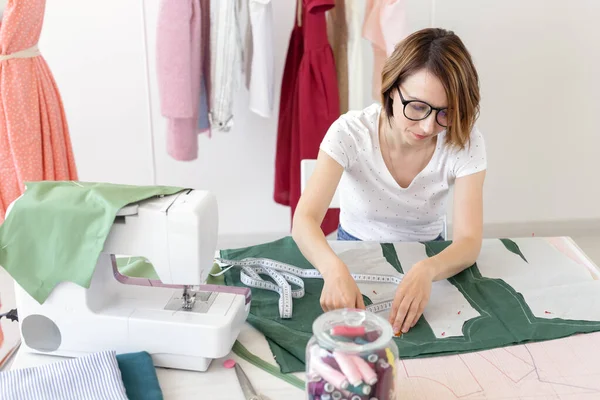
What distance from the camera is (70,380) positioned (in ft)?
3.52

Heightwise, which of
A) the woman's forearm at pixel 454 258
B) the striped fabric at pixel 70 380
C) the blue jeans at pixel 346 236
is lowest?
the blue jeans at pixel 346 236

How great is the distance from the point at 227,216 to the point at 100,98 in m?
0.82

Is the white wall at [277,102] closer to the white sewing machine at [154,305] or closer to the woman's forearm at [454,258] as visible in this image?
the woman's forearm at [454,258]

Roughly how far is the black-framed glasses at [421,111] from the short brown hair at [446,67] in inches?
0.8

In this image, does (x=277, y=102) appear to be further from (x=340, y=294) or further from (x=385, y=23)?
(x=340, y=294)

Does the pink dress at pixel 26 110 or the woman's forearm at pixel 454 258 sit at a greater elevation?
the pink dress at pixel 26 110

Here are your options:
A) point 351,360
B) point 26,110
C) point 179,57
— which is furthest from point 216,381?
point 179,57

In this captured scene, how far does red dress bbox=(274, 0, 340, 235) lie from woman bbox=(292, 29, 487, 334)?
29.2 inches

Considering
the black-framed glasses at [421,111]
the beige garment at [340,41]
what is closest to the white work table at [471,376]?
the black-framed glasses at [421,111]

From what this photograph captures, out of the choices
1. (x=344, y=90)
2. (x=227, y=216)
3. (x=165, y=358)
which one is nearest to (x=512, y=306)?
(x=165, y=358)

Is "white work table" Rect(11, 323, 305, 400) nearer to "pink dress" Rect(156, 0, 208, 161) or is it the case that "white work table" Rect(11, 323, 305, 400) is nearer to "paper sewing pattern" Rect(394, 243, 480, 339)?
"paper sewing pattern" Rect(394, 243, 480, 339)

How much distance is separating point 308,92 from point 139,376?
1.62 meters

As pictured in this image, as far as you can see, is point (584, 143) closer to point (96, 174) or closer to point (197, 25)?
point (197, 25)

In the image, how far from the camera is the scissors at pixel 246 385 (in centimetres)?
108
